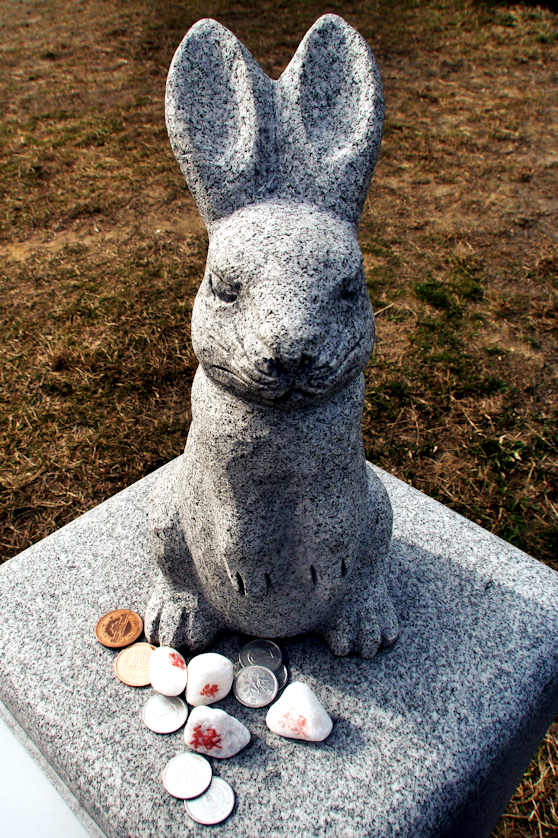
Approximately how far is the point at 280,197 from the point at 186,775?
141 centimetres

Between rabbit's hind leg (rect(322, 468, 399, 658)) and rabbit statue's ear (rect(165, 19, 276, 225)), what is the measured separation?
2.85 feet

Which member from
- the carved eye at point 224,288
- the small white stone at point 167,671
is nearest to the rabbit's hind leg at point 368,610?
the small white stone at point 167,671

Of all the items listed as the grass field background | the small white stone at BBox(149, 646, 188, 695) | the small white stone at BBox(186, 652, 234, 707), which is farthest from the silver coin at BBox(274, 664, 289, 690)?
the grass field background

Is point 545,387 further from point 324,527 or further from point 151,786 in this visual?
point 151,786

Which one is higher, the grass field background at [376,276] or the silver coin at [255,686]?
the silver coin at [255,686]

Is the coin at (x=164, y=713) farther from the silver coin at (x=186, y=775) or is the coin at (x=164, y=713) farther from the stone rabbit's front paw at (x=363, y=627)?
the stone rabbit's front paw at (x=363, y=627)

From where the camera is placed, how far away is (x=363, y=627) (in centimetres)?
202

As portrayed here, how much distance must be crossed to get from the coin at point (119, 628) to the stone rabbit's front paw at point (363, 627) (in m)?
0.57

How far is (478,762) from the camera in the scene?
6.12 feet

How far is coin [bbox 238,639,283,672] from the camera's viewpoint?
2.05 meters

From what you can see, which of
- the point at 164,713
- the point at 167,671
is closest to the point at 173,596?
the point at 167,671

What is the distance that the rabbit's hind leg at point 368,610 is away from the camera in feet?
6.59

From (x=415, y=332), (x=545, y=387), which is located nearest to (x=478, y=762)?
(x=545, y=387)

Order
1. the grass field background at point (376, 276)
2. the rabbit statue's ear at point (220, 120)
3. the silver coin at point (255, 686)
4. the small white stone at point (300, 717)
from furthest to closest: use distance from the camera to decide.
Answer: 1. the grass field background at point (376, 276)
2. the silver coin at point (255, 686)
3. the small white stone at point (300, 717)
4. the rabbit statue's ear at point (220, 120)
